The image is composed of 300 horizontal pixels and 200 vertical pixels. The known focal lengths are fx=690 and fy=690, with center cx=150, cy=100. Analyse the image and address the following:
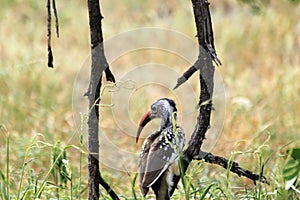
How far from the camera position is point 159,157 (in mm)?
2414

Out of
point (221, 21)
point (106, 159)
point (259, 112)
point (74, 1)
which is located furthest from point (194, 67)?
point (74, 1)

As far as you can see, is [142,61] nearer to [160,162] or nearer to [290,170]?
[160,162]

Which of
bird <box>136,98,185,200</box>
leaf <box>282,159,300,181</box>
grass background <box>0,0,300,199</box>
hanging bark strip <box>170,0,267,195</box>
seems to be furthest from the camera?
grass background <box>0,0,300,199</box>

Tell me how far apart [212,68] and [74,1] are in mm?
5268

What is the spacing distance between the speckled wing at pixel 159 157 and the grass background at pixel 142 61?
0.39 metres

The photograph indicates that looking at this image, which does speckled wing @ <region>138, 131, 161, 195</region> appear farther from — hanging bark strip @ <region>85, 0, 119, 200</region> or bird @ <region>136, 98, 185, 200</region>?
hanging bark strip @ <region>85, 0, 119, 200</region>

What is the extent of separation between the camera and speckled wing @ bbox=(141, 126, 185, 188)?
93.0 inches

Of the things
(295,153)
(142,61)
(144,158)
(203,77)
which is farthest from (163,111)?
(142,61)

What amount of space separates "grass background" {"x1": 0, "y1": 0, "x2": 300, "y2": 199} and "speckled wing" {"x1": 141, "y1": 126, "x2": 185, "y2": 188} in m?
0.39

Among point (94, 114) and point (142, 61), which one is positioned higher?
point (142, 61)

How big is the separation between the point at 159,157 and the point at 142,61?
363 cm

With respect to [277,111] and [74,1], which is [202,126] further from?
[74,1]

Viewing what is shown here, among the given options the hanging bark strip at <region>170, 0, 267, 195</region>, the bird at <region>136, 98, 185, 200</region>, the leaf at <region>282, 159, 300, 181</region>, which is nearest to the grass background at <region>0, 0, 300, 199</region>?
the bird at <region>136, 98, 185, 200</region>

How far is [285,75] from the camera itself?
529 centimetres
